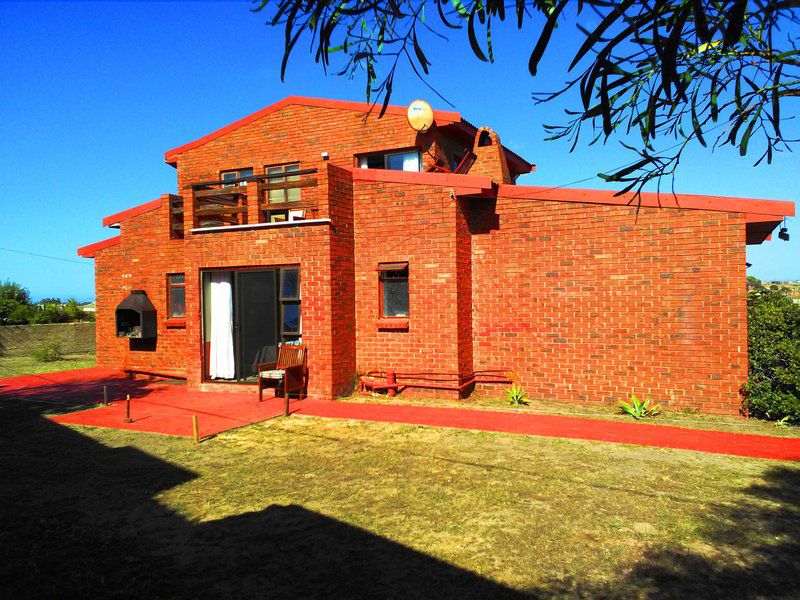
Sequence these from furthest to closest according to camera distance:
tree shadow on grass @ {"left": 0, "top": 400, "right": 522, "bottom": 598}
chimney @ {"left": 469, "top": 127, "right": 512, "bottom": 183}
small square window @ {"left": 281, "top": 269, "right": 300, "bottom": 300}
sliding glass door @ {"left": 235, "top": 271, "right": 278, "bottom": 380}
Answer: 1. sliding glass door @ {"left": 235, "top": 271, "right": 278, "bottom": 380}
2. chimney @ {"left": 469, "top": 127, "right": 512, "bottom": 183}
3. small square window @ {"left": 281, "top": 269, "right": 300, "bottom": 300}
4. tree shadow on grass @ {"left": 0, "top": 400, "right": 522, "bottom": 598}

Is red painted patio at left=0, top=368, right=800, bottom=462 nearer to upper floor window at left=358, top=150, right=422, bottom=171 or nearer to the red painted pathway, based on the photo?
the red painted pathway

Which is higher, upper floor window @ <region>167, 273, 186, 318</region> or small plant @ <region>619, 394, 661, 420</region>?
upper floor window @ <region>167, 273, 186, 318</region>

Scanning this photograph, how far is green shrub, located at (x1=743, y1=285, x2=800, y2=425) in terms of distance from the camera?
8.30 m

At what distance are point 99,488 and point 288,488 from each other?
82.4 inches

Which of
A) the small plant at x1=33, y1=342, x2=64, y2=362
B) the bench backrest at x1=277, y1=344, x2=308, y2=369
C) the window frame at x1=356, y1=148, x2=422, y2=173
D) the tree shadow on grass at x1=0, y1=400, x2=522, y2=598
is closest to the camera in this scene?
the tree shadow on grass at x1=0, y1=400, x2=522, y2=598

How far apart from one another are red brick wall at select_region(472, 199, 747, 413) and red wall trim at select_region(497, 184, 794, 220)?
139 millimetres

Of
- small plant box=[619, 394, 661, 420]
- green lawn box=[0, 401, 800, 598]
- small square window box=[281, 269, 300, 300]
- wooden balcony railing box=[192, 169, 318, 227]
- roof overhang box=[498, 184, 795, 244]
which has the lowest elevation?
green lawn box=[0, 401, 800, 598]

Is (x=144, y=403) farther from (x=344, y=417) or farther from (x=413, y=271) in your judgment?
(x=413, y=271)

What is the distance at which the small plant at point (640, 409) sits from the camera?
9.01m

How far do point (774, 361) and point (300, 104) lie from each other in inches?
498

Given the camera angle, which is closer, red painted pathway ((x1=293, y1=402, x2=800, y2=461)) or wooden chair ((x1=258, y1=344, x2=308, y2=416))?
red painted pathway ((x1=293, y1=402, x2=800, y2=461))

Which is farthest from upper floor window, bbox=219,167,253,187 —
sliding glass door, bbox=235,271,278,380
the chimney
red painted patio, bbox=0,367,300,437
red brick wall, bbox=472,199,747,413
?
red brick wall, bbox=472,199,747,413

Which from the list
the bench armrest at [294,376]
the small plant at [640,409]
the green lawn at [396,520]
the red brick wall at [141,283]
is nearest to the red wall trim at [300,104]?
the red brick wall at [141,283]

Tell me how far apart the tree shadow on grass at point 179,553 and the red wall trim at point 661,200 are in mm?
6566
